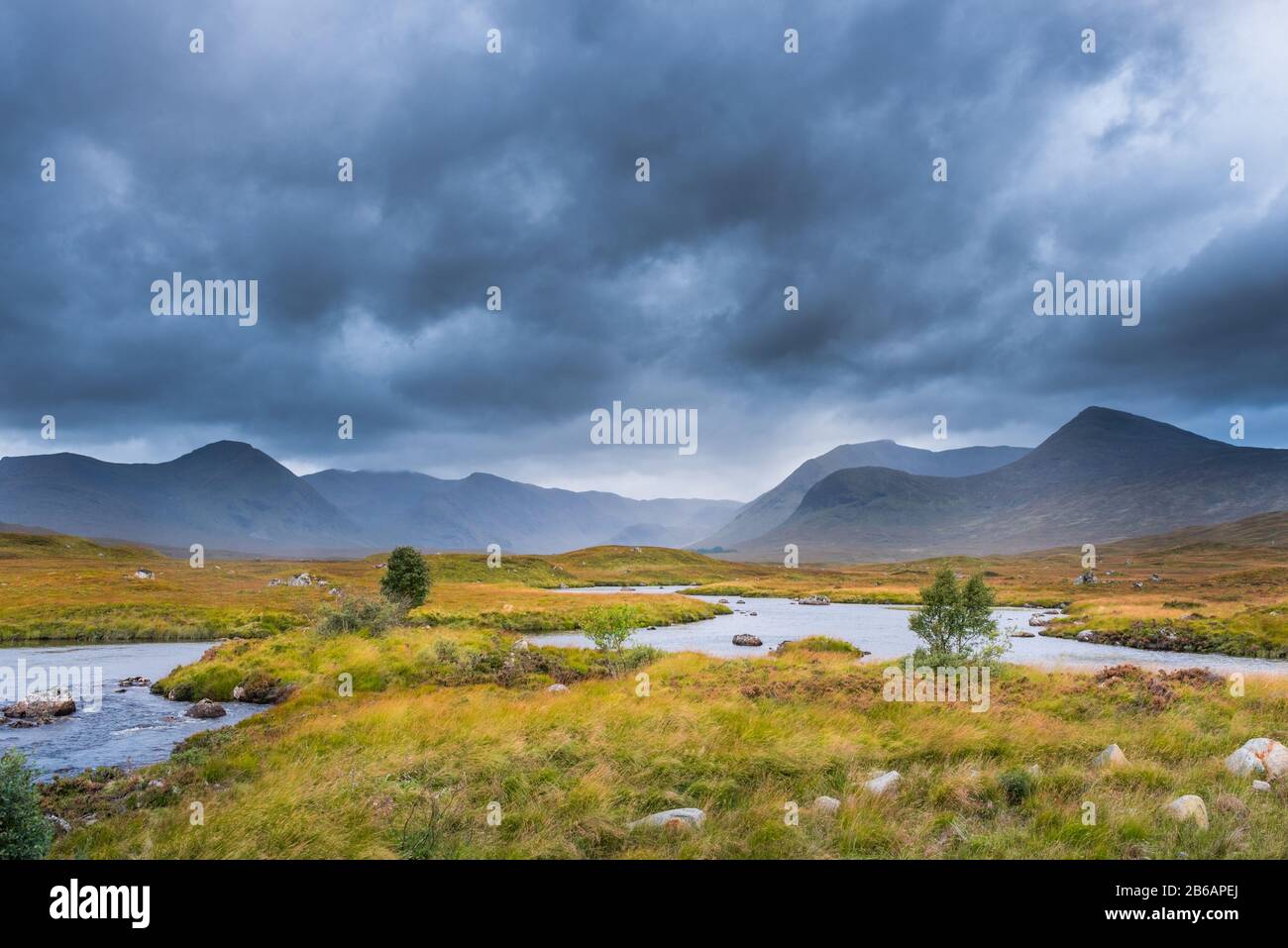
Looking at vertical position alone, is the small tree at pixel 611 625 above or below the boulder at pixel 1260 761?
below

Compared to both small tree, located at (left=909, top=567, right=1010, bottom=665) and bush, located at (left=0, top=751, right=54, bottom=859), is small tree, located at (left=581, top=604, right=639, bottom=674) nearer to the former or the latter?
small tree, located at (left=909, top=567, right=1010, bottom=665)

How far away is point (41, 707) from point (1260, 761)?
37655 mm

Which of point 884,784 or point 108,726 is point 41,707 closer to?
point 108,726

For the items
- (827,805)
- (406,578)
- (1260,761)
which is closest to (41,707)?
(406,578)

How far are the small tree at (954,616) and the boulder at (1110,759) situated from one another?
14.8 m

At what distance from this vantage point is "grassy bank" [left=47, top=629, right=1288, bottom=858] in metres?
9.55

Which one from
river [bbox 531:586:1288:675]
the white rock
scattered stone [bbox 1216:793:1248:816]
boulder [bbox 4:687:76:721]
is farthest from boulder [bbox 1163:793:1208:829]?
boulder [bbox 4:687:76:721]

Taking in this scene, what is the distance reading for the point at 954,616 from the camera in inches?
1141

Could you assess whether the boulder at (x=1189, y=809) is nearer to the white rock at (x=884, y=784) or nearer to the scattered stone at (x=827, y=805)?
the white rock at (x=884, y=784)

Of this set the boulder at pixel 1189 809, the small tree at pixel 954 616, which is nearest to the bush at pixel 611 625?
the small tree at pixel 954 616

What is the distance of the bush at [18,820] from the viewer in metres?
8.85
